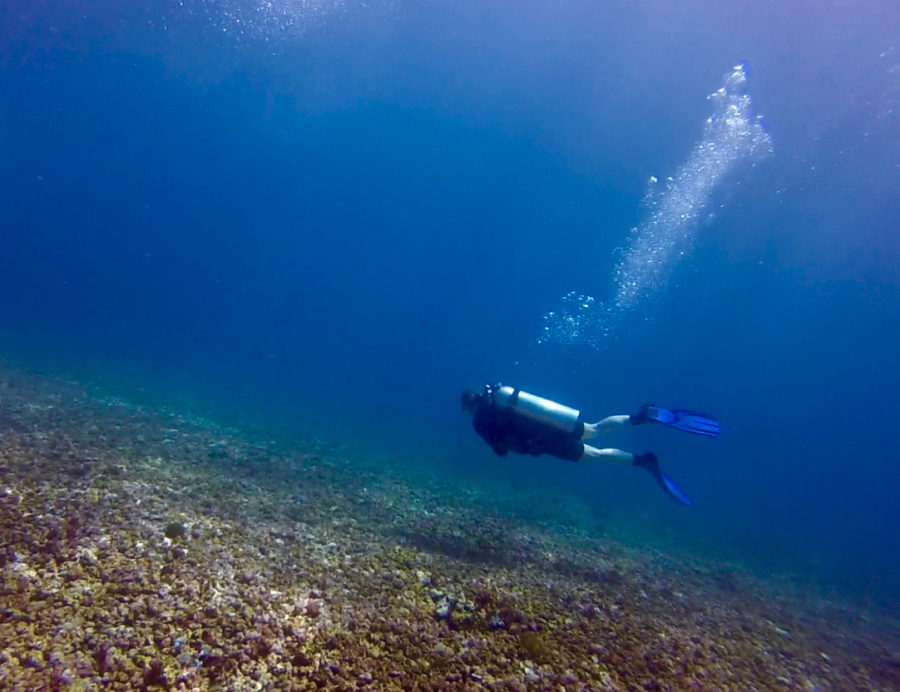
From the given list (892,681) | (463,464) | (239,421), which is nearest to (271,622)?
(892,681)

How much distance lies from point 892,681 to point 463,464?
1787 centimetres

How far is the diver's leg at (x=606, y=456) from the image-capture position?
31.4 ft

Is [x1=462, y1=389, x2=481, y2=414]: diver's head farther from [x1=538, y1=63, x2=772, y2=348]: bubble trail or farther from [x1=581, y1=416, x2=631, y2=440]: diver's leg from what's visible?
[x1=538, y1=63, x2=772, y2=348]: bubble trail

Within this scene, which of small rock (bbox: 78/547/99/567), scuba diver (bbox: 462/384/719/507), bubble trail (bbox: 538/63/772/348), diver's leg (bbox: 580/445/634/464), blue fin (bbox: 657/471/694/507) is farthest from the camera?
bubble trail (bbox: 538/63/772/348)

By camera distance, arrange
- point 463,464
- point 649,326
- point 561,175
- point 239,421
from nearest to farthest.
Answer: point 239,421 → point 463,464 → point 561,175 → point 649,326

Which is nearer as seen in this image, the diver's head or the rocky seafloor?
the rocky seafloor

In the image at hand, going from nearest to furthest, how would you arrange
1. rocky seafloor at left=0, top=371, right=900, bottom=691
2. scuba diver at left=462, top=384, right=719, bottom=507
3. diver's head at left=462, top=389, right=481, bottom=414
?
1. rocky seafloor at left=0, top=371, right=900, bottom=691
2. scuba diver at left=462, top=384, right=719, bottom=507
3. diver's head at left=462, top=389, right=481, bottom=414

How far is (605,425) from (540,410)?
1.93 m

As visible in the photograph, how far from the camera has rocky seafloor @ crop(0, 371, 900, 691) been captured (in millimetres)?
3871

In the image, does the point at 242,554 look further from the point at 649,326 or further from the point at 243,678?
the point at 649,326

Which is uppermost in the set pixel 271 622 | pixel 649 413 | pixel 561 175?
pixel 561 175

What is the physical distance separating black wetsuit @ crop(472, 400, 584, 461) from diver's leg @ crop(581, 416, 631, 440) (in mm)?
580

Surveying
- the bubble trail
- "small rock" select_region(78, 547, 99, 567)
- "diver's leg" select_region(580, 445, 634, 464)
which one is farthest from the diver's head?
the bubble trail

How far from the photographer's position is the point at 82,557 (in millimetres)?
4789
